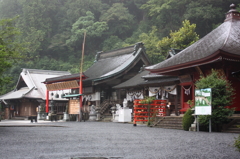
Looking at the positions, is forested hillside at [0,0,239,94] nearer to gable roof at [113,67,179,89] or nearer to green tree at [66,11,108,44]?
green tree at [66,11,108,44]

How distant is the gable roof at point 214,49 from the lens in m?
16.5

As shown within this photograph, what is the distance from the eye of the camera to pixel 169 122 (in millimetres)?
18281

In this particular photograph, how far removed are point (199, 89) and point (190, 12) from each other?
34.3 m

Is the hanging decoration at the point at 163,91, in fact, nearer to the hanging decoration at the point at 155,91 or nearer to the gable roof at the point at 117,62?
the hanging decoration at the point at 155,91

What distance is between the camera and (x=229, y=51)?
16297mm

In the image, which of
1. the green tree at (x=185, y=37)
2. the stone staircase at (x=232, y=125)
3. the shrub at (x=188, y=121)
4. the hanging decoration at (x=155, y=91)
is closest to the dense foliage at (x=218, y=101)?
the stone staircase at (x=232, y=125)

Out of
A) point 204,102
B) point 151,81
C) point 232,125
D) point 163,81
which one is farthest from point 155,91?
point 204,102

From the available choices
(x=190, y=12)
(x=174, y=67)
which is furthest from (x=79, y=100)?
(x=190, y=12)

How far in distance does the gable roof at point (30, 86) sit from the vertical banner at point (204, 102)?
84.8 feet

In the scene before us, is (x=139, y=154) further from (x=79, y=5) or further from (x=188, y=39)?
(x=79, y=5)

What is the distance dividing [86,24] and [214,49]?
133ft

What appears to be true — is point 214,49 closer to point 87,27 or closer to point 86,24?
point 86,24

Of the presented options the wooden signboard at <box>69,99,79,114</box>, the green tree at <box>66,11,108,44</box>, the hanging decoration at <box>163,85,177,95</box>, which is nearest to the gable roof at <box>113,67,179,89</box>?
the hanging decoration at <box>163,85,177,95</box>

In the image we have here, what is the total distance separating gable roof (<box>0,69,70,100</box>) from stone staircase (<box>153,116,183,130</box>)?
2158 cm
